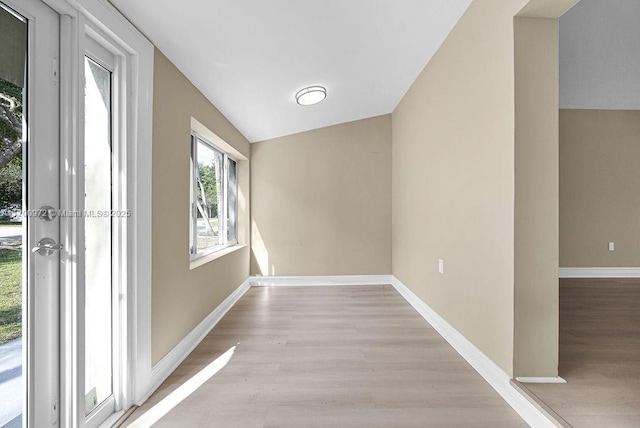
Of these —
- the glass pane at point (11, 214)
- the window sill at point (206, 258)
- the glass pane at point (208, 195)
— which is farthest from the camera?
the glass pane at point (208, 195)

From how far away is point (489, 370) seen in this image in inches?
74.0

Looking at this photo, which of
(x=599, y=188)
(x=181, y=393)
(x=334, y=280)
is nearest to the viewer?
(x=181, y=393)

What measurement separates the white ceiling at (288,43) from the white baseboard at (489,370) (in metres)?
2.38

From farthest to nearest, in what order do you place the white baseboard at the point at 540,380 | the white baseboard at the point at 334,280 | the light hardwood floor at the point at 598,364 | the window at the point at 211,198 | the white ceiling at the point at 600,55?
the white baseboard at the point at 334,280, the window at the point at 211,198, the white ceiling at the point at 600,55, the white baseboard at the point at 540,380, the light hardwood floor at the point at 598,364

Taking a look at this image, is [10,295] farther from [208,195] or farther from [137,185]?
[208,195]

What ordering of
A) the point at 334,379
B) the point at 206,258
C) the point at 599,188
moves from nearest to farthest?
the point at 334,379 → the point at 206,258 → the point at 599,188

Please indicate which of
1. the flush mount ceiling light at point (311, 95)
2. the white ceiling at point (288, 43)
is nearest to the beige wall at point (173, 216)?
the white ceiling at point (288, 43)

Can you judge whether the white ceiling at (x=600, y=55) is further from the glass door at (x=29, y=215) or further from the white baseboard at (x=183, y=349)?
the white baseboard at (x=183, y=349)

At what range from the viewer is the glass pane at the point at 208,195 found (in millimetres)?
3141

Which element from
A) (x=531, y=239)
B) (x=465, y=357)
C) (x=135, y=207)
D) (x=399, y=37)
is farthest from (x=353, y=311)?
(x=399, y=37)

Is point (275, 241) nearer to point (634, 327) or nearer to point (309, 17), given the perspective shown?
point (309, 17)

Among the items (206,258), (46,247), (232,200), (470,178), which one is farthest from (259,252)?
(46,247)

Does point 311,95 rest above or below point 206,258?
above

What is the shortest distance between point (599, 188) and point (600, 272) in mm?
1253
